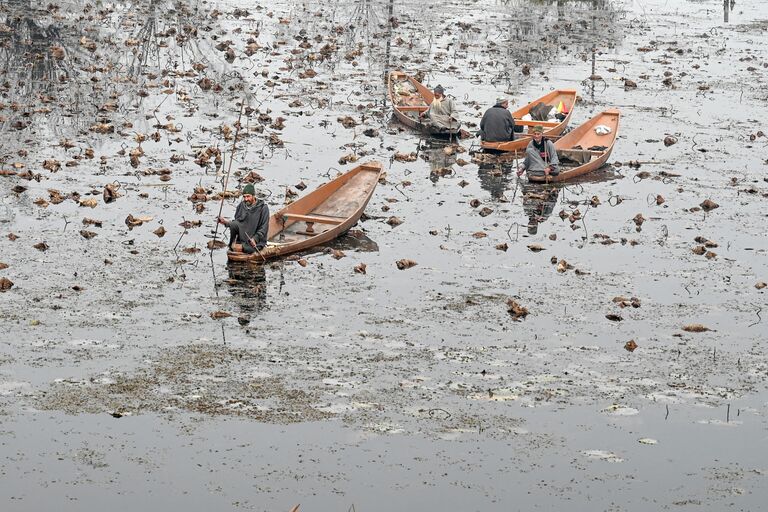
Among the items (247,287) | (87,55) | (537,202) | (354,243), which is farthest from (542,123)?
(87,55)

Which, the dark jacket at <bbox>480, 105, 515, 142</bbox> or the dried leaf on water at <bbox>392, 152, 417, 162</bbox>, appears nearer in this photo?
the dried leaf on water at <bbox>392, 152, 417, 162</bbox>

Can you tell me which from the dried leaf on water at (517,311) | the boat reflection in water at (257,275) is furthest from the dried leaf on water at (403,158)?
the dried leaf on water at (517,311)

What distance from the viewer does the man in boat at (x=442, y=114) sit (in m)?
28.7

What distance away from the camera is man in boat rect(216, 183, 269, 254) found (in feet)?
62.6

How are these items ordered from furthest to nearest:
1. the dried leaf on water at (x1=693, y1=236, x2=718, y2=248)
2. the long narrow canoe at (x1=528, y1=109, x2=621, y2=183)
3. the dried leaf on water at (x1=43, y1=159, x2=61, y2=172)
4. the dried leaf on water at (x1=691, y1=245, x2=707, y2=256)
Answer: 1. the long narrow canoe at (x1=528, y1=109, x2=621, y2=183)
2. the dried leaf on water at (x1=43, y1=159, x2=61, y2=172)
3. the dried leaf on water at (x1=693, y1=236, x2=718, y2=248)
4. the dried leaf on water at (x1=691, y1=245, x2=707, y2=256)

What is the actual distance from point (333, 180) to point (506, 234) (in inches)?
141

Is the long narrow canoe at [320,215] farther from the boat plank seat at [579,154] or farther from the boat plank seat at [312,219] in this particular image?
the boat plank seat at [579,154]

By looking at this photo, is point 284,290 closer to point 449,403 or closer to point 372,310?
point 372,310

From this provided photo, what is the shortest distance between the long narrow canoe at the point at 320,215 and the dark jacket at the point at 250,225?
0.59 feet

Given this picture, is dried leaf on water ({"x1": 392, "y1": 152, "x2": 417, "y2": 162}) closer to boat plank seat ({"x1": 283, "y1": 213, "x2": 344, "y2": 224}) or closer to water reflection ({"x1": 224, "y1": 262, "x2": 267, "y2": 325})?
boat plank seat ({"x1": 283, "y1": 213, "x2": 344, "y2": 224})

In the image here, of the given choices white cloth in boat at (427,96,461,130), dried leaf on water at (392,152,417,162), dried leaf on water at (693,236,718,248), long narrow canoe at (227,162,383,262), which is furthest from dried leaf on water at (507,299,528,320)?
white cloth in boat at (427,96,461,130)

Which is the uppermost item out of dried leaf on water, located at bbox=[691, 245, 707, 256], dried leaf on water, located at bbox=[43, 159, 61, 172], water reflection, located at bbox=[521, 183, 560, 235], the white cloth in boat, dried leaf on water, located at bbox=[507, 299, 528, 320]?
the white cloth in boat

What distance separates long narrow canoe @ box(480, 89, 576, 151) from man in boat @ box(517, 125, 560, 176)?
1.86 m

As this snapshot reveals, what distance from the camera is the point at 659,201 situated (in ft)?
78.4
